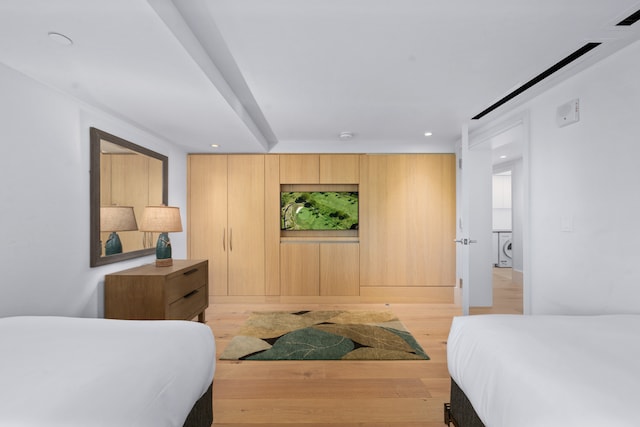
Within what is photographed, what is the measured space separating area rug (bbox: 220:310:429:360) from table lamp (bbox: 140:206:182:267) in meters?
1.12

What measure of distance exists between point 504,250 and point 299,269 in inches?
204

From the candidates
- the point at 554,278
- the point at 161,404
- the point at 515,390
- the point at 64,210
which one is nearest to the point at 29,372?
the point at 161,404

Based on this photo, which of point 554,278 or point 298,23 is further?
point 554,278

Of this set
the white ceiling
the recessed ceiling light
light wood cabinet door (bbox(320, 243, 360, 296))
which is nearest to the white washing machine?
light wood cabinet door (bbox(320, 243, 360, 296))

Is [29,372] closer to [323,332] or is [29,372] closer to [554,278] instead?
[323,332]

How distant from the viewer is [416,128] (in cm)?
399

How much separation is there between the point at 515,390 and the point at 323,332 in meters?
2.53

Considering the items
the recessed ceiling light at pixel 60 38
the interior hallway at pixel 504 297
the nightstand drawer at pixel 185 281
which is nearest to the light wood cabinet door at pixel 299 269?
the nightstand drawer at pixel 185 281

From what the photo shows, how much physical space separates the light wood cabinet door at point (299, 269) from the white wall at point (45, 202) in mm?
2247

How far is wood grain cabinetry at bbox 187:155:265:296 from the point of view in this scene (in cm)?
467

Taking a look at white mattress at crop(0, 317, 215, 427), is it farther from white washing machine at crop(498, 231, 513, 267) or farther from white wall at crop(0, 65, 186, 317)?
white washing machine at crop(498, 231, 513, 267)

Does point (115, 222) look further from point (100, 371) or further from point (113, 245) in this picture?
point (100, 371)

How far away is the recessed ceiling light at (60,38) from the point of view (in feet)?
5.46

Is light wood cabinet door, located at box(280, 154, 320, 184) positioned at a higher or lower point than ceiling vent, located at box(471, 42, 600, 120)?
lower
